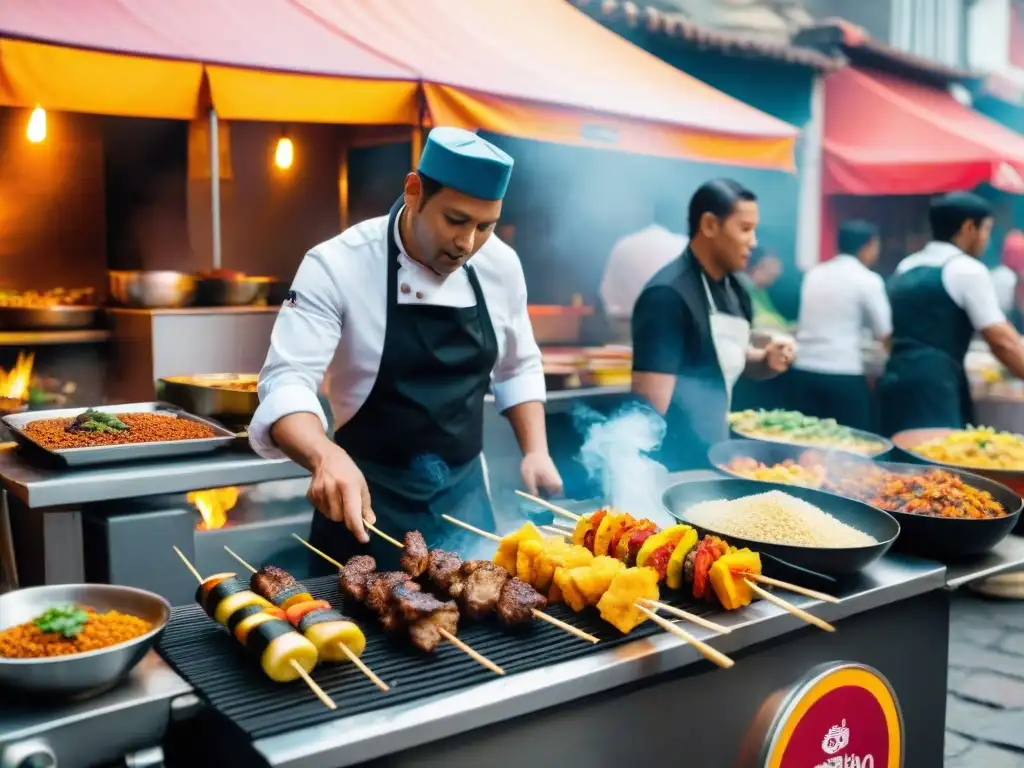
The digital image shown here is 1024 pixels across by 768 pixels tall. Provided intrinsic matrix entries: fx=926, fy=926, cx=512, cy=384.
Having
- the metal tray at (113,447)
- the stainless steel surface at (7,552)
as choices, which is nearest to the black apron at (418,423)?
the metal tray at (113,447)

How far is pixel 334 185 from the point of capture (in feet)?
25.0

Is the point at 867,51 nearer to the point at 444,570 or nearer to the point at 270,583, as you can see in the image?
the point at 444,570

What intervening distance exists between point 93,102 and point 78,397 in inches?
93.6

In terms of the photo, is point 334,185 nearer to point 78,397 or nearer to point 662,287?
point 78,397

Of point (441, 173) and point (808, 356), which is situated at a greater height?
point (441, 173)

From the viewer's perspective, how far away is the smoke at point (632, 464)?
9.68 ft

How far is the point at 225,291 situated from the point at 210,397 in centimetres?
128

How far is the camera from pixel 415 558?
2.16 metres

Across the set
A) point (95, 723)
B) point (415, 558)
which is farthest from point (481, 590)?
point (95, 723)

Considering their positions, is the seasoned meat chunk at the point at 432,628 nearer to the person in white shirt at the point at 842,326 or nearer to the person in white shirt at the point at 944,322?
the person in white shirt at the point at 944,322

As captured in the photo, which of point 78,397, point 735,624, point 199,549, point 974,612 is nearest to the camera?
point 735,624

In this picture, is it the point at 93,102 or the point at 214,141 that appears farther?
the point at 214,141

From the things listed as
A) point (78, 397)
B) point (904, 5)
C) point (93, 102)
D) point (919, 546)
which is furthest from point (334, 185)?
point (904, 5)

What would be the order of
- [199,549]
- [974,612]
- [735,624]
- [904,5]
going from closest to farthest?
1. [735,624]
2. [199,549]
3. [974,612]
4. [904,5]
